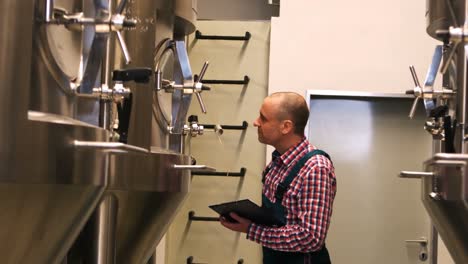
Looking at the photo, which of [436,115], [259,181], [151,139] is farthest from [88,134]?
[259,181]

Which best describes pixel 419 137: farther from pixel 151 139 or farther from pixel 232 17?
pixel 151 139

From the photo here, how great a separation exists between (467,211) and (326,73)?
290 cm

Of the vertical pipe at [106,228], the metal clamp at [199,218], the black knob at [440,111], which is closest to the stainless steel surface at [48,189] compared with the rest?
the vertical pipe at [106,228]

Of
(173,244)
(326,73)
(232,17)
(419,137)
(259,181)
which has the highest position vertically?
(232,17)

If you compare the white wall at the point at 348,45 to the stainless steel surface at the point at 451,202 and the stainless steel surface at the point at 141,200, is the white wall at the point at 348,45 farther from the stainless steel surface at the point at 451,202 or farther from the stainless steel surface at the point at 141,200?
the stainless steel surface at the point at 451,202

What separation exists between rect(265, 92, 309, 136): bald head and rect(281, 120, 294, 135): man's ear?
0.04ft

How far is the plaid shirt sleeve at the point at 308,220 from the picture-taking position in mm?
2889

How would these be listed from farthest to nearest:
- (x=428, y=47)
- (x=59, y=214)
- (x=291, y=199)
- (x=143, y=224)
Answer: (x=428, y=47), (x=291, y=199), (x=143, y=224), (x=59, y=214)

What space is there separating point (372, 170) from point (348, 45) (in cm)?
81

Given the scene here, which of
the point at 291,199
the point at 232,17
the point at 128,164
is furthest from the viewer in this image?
the point at 232,17

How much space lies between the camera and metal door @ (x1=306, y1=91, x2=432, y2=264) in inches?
196

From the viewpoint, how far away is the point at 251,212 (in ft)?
9.77

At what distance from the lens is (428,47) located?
4906mm

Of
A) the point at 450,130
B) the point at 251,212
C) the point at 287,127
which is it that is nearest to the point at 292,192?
the point at 251,212
